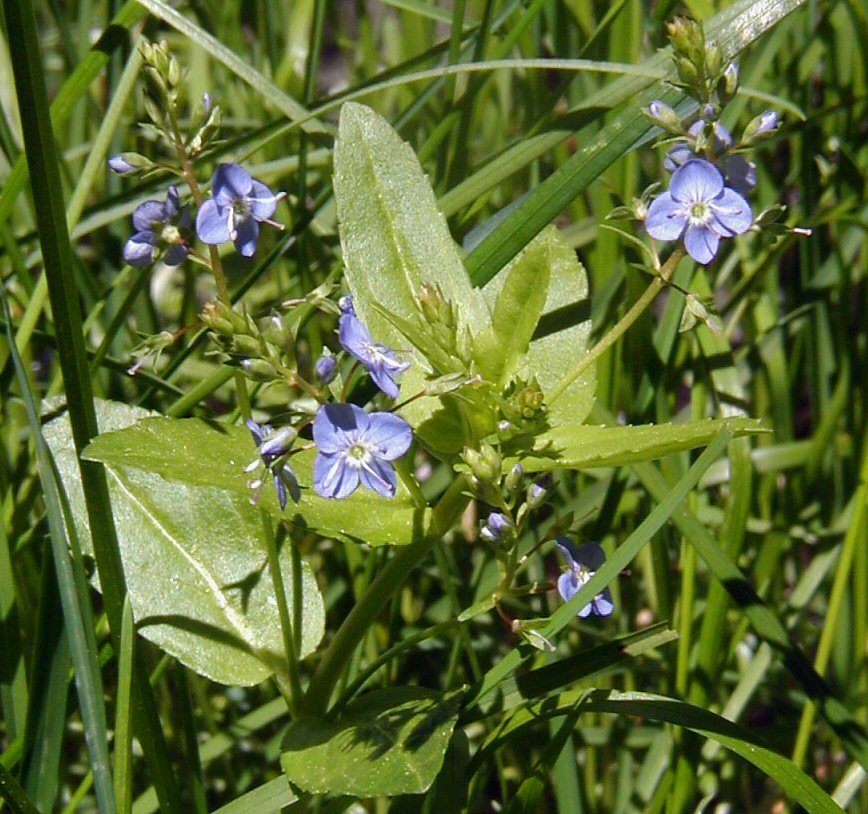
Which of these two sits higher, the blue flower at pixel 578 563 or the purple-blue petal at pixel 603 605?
the blue flower at pixel 578 563

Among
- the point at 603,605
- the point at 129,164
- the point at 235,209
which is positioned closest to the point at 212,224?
the point at 235,209

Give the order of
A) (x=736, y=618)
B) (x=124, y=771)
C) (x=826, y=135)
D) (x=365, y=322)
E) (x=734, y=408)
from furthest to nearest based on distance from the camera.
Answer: (x=826, y=135) < (x=736, y=618) < (x=734, y=408) < (x=365, y=322) < (x=124, y=771)

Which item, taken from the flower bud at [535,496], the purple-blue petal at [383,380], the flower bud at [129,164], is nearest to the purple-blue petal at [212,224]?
the flower bud at [129,164]

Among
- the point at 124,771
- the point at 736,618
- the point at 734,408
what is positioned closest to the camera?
the point at 124,771

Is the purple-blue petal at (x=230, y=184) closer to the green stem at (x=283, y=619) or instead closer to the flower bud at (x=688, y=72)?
the green stem at (x=283, y=619)

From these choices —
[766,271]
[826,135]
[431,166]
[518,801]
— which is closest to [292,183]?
[431,166]

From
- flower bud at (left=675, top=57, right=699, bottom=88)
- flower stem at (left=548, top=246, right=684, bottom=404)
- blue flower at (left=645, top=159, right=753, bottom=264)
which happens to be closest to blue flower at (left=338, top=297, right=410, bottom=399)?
flower stem at (left=548, top=246, right=684, bottom=404)

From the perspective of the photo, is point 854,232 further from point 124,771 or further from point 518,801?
point 124,771
